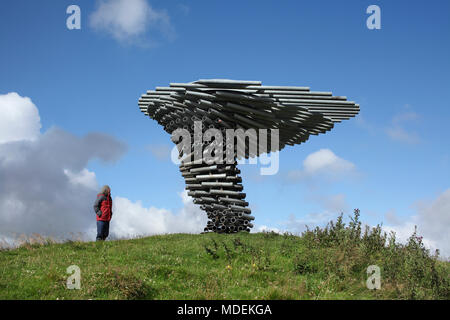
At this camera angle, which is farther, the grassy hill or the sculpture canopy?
the sculpture canopy

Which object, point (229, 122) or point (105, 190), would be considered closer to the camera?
point (105, 190)

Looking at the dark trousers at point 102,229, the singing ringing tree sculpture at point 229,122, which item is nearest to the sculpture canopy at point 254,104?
the singing ringing tree sculpture at point 229,122

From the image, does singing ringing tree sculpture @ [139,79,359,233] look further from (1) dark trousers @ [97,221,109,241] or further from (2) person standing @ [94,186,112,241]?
(1) dark trousers @ [97,221,109,241]

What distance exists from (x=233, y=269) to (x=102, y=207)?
18.1ft

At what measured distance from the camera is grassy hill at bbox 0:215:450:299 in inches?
276

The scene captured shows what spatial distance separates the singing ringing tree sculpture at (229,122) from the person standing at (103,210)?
10.9 feet

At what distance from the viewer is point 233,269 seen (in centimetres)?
856

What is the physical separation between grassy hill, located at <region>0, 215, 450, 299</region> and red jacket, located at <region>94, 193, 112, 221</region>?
1053 mm

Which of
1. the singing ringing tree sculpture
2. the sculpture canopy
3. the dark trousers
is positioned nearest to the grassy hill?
the dark trousers

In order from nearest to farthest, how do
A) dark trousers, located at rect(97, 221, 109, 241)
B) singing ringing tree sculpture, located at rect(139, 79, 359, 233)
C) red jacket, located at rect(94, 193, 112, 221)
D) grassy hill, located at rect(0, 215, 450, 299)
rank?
grassy hill, located at rect(0, 215, 450, 299)
red jacket, located at rect(94, 193, 112, 221)
dark trousers, located at rect(97, 221, 109, 241)
singing ringing tree sculpture, located at rect(139, 79, 359, 233)

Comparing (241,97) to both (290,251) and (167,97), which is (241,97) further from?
(290,251)

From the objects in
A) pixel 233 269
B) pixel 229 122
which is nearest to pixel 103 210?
pixel 229 122

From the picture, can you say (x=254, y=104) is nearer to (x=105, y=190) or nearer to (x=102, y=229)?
(x=105, y=190)
